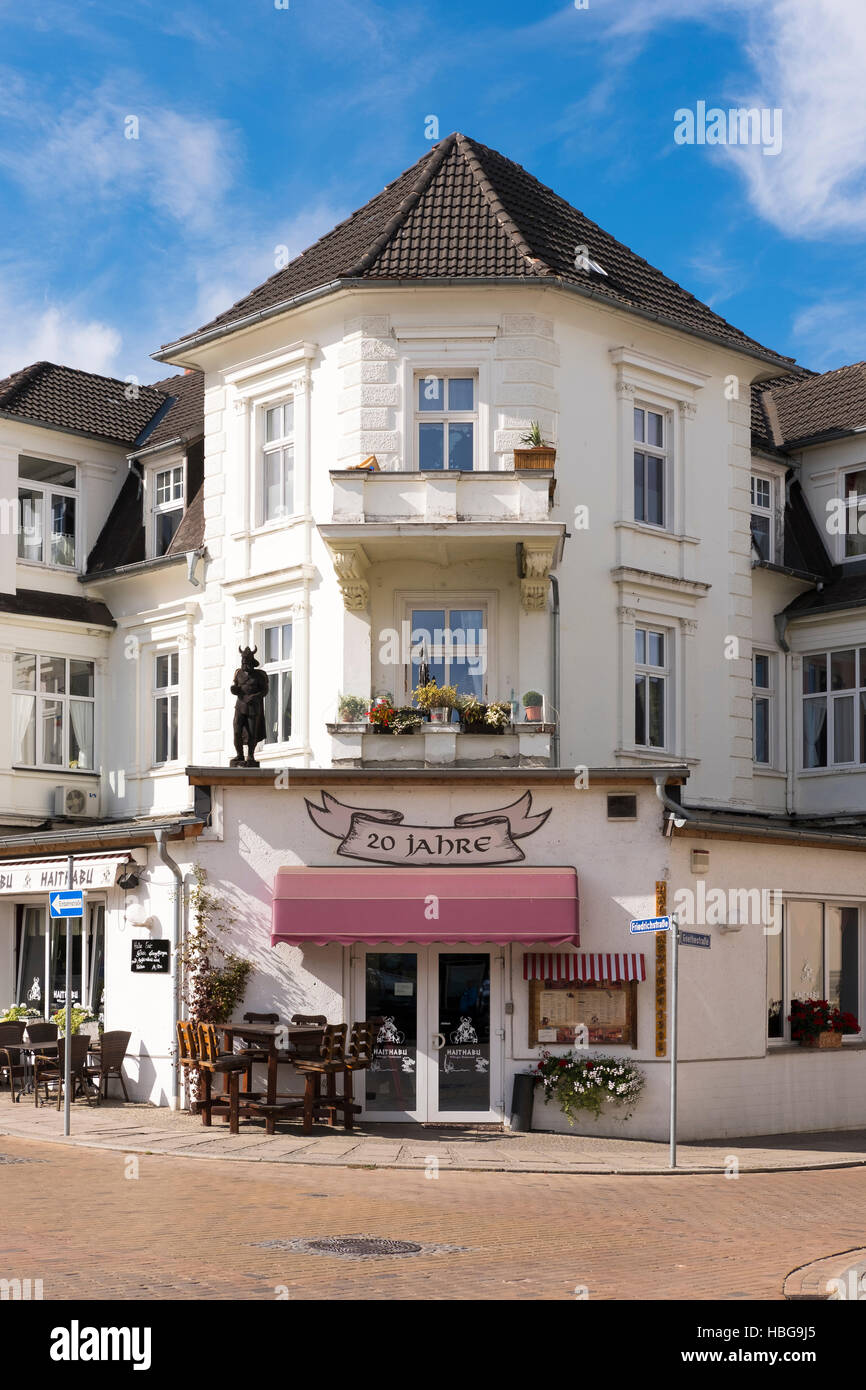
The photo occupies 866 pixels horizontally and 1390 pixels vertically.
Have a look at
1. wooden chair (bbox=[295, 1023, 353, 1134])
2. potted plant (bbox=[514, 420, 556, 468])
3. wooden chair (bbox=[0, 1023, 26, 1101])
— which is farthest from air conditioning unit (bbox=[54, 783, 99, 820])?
potted plant (bbox=[514, 420, 556, 468])

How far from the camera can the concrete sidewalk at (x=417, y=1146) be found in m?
17.1

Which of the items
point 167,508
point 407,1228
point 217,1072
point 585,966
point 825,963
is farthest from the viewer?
point 167,508

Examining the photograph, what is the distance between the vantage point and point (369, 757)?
22.5 m

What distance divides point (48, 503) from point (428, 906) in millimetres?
13873

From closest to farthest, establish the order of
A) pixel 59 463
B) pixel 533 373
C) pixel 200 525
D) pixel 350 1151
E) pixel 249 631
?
pixel 350 1151 → pixel 533 373 → pixel 249 631 → pixel 200 525 → pixel 59 463

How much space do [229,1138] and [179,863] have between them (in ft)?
13.0

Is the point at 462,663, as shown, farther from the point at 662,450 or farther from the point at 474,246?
the point at 474,246

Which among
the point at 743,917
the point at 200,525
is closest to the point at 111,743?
the point at 200,525

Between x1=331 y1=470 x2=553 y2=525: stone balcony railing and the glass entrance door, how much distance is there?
19.7 feet

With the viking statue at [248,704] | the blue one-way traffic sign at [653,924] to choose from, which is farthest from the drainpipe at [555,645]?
the blue one-way traffic sign at [653,924]

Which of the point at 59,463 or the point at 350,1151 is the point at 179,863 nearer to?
the point at 350,1151

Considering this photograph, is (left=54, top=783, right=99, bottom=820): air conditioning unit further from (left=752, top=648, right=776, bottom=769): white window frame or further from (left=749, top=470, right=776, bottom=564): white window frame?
(left=749, top=470, right=776, bottom=564): white window frame

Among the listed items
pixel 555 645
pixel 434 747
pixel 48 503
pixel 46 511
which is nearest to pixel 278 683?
pixel 434 747

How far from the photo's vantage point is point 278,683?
991 inches
